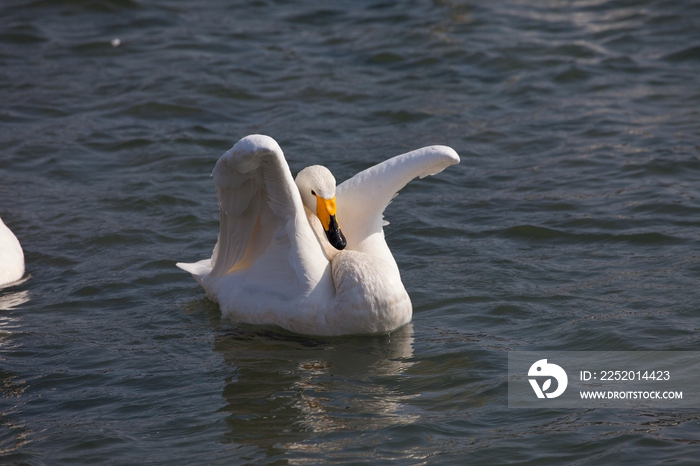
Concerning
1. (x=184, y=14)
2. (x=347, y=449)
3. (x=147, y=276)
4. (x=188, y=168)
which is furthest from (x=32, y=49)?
(x=347, y=449)

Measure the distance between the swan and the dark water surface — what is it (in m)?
0.22

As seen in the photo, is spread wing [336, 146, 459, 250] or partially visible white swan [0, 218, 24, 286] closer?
spread wing [336, 146, 459, 250]

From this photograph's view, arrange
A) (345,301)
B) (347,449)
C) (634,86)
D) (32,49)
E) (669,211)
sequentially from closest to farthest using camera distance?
(347,449) < (345,301) < (669,211) < (634,86) < (32,49)

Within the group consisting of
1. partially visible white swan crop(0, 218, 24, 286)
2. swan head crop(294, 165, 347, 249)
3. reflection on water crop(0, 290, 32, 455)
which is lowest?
reflection on water crop(0, 290, 32, 455)

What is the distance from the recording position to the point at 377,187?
7.08 m

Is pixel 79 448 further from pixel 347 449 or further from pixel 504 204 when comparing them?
pixel 504 204

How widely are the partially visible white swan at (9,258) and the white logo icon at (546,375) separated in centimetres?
469

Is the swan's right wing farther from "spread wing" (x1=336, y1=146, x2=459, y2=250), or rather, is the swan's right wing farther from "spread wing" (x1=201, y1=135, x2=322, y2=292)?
"spread wing" (x1=336, y1=146, x2=459, y2=250)

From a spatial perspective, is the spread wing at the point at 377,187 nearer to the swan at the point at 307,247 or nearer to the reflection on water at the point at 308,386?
the swan at the point at 307,247

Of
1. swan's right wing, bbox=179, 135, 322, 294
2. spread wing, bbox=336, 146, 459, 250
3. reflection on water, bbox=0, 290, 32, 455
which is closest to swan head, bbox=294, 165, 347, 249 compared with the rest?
swan's right wing, bbox=179, 135, 322, 294

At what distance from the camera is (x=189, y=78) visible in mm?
13461

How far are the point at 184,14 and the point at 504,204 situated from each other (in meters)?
9.47

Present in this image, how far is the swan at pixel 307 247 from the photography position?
21.6 ft

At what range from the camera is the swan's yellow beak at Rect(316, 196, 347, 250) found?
268 inches
